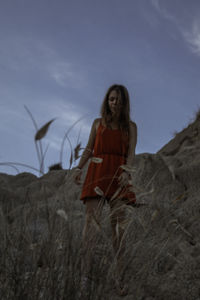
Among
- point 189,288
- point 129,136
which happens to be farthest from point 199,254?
point 129,136

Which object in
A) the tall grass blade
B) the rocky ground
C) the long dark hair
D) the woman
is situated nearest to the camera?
the tall grass blade

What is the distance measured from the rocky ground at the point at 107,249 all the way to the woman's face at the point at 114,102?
1.73ft

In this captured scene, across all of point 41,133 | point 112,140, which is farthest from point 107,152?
point 41,133

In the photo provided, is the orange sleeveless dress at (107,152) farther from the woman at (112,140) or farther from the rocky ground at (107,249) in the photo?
the rocky ground at (107,249)

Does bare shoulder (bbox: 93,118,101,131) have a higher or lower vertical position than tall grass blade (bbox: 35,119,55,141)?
higher

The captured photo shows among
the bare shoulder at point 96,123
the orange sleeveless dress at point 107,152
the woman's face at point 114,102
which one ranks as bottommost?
the orange sleeveless dress at point 107,152

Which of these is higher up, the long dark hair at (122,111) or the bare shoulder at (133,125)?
the long dark hair at (122,111)

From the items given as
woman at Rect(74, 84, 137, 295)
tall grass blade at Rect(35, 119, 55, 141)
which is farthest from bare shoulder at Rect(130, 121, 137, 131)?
tall grass blade at Rect(35, 119, 55, 141)

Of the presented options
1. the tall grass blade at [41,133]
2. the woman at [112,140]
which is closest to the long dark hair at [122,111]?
the woman at [112,140]

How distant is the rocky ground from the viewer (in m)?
1.72

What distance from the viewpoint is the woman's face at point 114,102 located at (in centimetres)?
272

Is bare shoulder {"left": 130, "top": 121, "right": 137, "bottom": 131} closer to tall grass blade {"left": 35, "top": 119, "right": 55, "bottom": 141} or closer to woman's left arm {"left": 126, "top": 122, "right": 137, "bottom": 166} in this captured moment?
woman's left arm {"left": 126, "top": 122, "right": 137, "bottom": 166}

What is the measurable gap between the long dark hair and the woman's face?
0.09 ft

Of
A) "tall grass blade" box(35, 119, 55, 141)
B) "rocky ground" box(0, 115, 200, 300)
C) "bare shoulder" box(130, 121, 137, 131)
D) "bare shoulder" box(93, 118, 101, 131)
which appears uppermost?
"bare shoulder" box(93, 118, 101, 131)
